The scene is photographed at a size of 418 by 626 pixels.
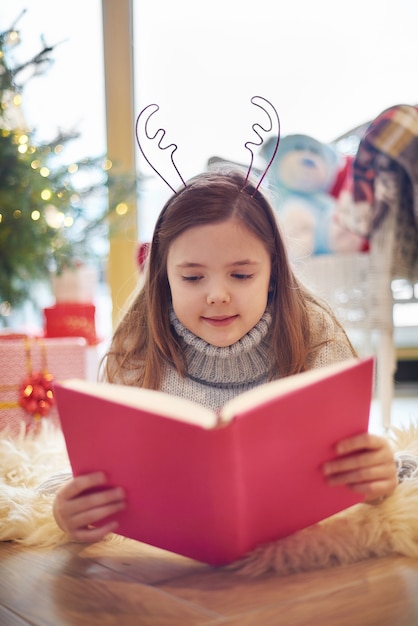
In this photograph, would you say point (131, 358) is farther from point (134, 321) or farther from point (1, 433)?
point (1, 433)

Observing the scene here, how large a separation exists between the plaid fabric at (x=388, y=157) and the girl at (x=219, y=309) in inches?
31.7

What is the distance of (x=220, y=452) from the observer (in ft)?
2.30

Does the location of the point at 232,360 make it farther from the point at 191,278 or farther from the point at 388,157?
the point at 388,157

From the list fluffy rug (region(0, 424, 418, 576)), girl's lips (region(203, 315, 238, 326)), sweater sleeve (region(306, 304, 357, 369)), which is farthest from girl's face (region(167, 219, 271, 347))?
fluffy rug (region(0, 424, 418, 576))

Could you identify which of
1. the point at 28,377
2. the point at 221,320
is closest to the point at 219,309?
the point at 221,320

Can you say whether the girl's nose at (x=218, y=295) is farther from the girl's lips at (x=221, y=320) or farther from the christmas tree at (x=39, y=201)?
the christmas tree at (x=39, y=201)

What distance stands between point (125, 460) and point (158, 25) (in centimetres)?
283

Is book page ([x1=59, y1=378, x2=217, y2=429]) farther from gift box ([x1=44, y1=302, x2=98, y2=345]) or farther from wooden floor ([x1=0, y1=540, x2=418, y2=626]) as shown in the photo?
gift box ([x1=44, y1=302, x2=98, y2=345])

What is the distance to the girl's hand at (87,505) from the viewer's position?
813 mm

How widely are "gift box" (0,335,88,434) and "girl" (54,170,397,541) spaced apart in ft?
1.34

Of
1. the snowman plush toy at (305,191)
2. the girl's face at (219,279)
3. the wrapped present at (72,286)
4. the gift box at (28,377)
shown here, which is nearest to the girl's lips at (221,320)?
the girl's face at (219,279)

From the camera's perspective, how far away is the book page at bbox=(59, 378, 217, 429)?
698mm

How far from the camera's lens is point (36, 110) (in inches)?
127

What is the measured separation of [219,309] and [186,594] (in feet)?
1.36
